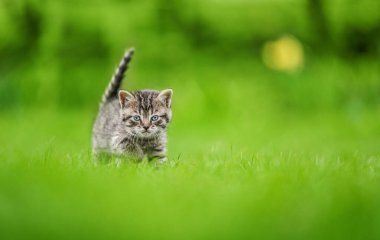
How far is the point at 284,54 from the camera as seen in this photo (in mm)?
4957

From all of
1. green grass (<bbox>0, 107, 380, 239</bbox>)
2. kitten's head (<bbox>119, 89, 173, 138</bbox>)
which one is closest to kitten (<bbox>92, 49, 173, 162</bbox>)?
kitten's head (<bbox>119, 89, 173, 138</bbox>)

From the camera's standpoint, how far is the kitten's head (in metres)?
2.68

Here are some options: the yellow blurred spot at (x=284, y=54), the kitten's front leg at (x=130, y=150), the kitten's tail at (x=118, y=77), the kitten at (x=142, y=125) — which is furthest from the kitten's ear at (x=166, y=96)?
the yellow blurred spot at (x=284, y=54)

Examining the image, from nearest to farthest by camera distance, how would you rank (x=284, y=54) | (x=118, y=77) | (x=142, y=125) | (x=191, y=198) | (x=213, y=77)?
(x=191, y=198) < (x=142, y=125) < (x=118, y=77) < (x=213, y=77) < (x=284, y=54)

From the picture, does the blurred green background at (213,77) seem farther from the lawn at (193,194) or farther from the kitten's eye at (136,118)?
the kitten's eye at (136,118)

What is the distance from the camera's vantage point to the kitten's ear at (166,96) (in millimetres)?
2689

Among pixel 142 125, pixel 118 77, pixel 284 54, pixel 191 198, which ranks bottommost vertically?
pixel 191 198

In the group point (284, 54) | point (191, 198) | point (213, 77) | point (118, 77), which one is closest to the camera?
point (191, 198)

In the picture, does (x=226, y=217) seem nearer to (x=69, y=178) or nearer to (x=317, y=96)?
(x=69, y=178)

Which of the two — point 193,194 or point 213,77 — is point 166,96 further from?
point 213,77

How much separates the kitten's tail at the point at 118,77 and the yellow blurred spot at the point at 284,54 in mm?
2005

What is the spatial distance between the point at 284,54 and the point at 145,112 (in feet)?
7.94

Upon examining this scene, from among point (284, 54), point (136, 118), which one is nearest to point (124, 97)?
point (136, 118)

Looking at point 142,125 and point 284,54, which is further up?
point 284,54
